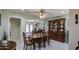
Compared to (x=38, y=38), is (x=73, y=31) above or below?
above

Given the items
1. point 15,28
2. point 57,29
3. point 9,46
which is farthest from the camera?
point 57,29

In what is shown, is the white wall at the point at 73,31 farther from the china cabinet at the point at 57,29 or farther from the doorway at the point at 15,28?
the doorway at the point at 15,28

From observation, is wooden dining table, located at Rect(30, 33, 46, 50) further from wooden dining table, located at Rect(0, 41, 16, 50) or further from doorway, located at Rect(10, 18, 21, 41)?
wooden dining table, located at Rect(0, 41, 16, 50)

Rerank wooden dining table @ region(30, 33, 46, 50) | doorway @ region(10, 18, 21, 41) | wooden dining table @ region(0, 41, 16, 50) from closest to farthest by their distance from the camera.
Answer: wooden dining table @ region(0, 41, 16, 50) → doorway @ region(10, 18, 21, 41) → wooden dining table @ region(30, 33, 46, 50)

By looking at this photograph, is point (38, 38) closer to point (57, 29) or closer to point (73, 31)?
point (57, 29)

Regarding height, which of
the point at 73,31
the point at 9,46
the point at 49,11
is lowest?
the point at 9,46

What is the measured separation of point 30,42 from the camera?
6.06 feet

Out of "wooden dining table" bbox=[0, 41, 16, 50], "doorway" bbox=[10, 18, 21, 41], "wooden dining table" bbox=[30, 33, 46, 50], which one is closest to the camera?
"wooden dining table" bbox=[0, 41, 16, 50]

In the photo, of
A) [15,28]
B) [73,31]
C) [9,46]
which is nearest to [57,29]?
[73,31]

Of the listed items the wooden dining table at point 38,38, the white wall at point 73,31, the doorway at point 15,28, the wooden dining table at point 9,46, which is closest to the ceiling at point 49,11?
the white wall at point 73,31

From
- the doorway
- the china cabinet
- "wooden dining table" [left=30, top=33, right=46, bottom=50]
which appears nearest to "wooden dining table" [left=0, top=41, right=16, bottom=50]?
the doorway
